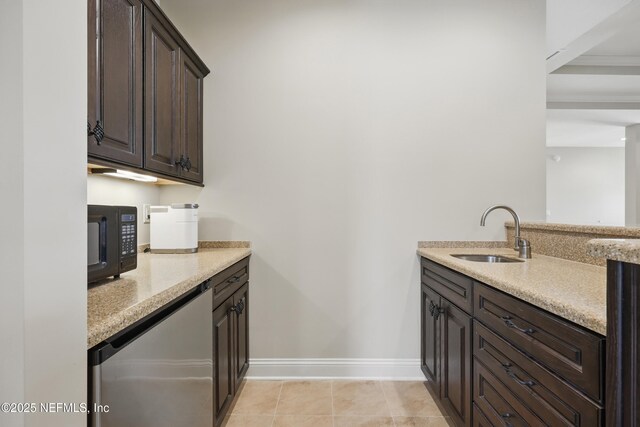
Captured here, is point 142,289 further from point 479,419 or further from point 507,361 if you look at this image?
point 479,419

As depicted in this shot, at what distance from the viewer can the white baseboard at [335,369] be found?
2314mm

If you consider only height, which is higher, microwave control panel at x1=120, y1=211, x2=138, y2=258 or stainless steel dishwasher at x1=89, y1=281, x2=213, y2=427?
microwave control panel at x1=120, y1=211, x2=138, y2=258

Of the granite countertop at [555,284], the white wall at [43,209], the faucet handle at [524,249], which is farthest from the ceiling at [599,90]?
the white wall at [43,209]

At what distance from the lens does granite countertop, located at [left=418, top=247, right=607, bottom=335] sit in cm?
84

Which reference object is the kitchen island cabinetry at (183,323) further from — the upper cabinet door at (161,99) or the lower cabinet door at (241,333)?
the upper cabinet door at (161,99)

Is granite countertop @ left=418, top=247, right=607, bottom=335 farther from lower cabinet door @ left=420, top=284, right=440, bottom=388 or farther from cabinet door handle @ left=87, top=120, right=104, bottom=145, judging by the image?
cabinet door handle @ left=87, top=120, right=104, bottom=145

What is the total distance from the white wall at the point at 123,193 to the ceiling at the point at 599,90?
359 centimetres

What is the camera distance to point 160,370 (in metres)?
1.00

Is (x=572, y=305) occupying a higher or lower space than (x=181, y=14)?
lower

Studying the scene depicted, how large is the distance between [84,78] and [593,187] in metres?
9.64

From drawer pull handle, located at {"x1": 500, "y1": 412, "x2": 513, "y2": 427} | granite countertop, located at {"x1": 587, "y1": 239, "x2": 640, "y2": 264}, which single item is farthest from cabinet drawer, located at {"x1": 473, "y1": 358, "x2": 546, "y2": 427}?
granite countertop, located at {"x1": 587, "y1": 239, "x2": 640, "y2": 264}

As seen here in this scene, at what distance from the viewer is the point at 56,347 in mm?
554

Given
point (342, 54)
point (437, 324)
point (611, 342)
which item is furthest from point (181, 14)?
point (611, 342)

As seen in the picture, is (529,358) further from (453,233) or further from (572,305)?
(453,233)
